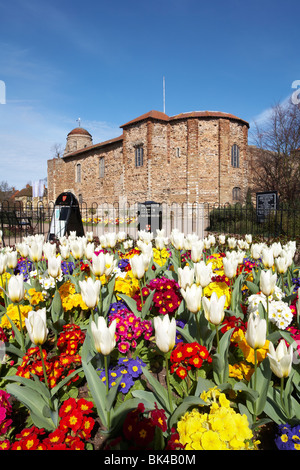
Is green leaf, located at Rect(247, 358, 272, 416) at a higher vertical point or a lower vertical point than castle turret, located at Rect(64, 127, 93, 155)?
lower

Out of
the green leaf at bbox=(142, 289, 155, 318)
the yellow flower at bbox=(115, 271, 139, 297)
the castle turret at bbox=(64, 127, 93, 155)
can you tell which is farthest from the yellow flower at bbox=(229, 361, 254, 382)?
the castle turret at bbox=(64, 127, 93, 155)

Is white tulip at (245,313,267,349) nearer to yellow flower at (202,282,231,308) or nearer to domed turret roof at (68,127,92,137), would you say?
yellow flower at (202,282,231,308)

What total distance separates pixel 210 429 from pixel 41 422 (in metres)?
0.88

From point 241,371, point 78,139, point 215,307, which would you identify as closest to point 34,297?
point 215,307

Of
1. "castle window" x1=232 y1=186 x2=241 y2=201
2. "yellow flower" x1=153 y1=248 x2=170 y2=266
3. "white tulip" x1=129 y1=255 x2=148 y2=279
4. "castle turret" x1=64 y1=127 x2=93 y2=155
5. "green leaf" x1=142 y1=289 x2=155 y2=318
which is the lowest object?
"green leaf" x1=142 y1=289 x2=155 y2=318

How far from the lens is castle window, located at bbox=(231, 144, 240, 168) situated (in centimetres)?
2552

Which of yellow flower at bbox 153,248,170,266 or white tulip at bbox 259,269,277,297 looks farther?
yellow flower at bbox 153,248,170,266

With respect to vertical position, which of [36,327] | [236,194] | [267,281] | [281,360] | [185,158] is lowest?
[281,360]

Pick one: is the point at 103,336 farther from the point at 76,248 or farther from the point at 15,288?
the point at 76,248

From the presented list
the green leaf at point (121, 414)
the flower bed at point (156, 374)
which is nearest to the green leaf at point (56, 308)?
the flower bed at point (156, 374)

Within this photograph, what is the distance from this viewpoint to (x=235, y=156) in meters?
→ 25.8

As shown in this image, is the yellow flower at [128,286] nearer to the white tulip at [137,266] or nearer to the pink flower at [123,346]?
the white tulip at [137,266]

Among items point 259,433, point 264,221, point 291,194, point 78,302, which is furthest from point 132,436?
point 291,194

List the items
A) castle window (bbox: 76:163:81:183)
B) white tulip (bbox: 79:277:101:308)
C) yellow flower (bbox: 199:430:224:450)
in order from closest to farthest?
yellow flower (bbox: 199:430:224:450) < white tulip (bbox: 79:277:101:308) < castle window (bbox: 76:163:81:183)
